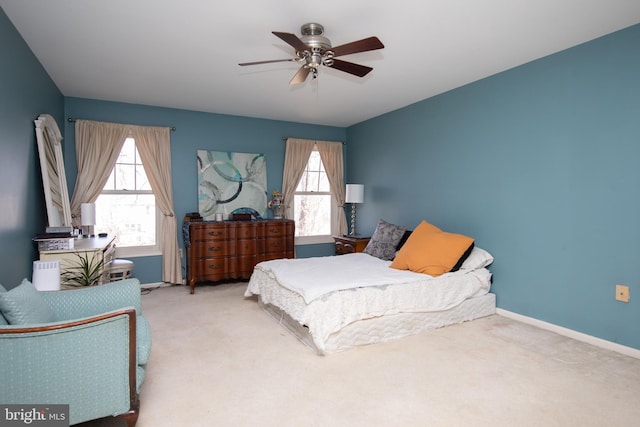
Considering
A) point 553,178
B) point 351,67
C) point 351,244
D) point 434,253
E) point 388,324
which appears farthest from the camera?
point 351,244

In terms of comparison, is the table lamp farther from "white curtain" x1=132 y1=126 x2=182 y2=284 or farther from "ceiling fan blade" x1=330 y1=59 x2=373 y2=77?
"ceiling fan blade" x1=330 y1=59 x2=373 y2=77

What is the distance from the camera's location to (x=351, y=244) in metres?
5.27

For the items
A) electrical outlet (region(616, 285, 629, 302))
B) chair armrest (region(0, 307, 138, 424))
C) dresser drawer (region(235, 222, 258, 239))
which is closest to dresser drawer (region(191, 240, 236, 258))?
dresser drawer (region(235, 222, 258, 239))

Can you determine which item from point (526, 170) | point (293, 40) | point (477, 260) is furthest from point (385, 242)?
point (293, 40)

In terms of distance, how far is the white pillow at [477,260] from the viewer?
3.69m

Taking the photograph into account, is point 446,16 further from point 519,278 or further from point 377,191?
point 377,191

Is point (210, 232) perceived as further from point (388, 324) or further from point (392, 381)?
point (392, 381)

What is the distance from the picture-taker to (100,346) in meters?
1.57

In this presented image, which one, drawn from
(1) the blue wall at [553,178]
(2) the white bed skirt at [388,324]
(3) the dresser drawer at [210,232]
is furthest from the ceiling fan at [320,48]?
(3) the dresser drawer at [210,232]

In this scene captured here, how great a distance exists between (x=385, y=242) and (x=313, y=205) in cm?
202

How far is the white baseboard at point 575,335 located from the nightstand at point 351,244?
2035 mm

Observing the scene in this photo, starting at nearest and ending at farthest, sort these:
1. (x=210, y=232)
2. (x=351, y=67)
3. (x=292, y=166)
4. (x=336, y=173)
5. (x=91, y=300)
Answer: (x=91, y=300) < (x=351, y=67) < (x=210, y=232) < (x=292, y=166) < (x=336, y=173)

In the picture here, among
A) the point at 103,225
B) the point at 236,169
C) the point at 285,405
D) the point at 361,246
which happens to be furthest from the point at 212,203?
the point at 285,405

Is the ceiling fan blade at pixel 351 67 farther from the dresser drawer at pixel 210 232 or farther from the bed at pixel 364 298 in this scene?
the dresser drawer at pixel 210 232
